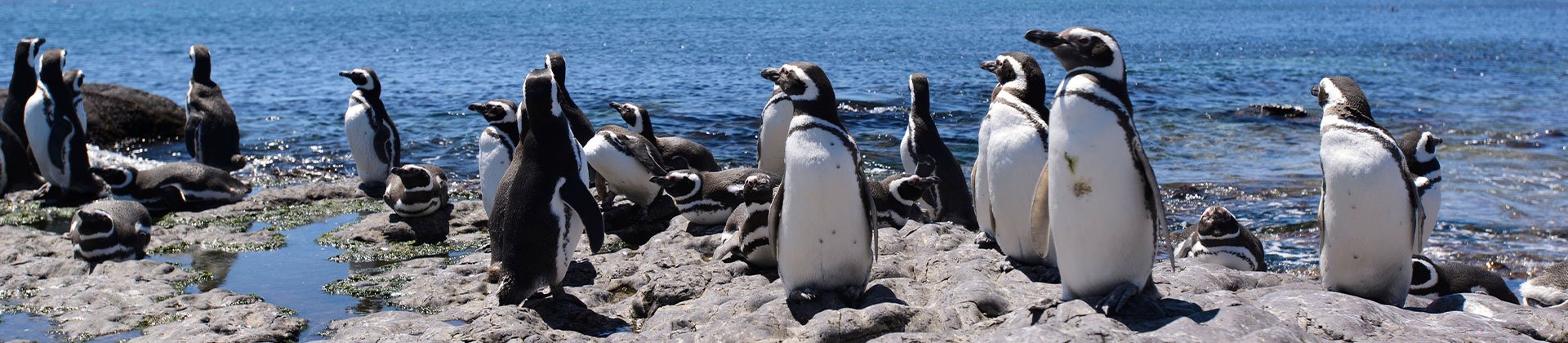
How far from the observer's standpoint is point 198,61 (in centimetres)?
1412

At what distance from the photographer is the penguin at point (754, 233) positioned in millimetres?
6926

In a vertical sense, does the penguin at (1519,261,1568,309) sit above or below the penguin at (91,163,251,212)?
above

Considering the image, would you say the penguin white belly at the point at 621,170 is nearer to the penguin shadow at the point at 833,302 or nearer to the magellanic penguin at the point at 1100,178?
the penguin shadow at the point at 833,302

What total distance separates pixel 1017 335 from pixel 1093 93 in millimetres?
1039

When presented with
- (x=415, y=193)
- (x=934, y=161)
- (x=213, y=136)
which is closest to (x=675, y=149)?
(x=415, y=193)

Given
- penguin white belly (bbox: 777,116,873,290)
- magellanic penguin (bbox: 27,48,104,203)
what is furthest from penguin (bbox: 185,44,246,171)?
penguin white belly (bbox: 777,116,873,290)

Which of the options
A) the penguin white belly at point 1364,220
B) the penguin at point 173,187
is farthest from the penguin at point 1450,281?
the penguin at point 173,187

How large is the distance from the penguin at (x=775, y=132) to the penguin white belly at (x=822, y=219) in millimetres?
4684

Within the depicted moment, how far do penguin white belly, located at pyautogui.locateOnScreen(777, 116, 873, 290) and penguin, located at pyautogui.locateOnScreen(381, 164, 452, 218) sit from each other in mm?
4498

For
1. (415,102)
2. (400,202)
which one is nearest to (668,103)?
Answer: (415,102)

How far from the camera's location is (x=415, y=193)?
9.46 metres

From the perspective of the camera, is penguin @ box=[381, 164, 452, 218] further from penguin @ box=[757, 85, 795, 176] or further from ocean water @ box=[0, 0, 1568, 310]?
ocean water @ box=[0, 0, 1568, 310]

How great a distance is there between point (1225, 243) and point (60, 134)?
10.8 metres

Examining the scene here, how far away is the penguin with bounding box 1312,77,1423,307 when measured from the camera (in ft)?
18.5
